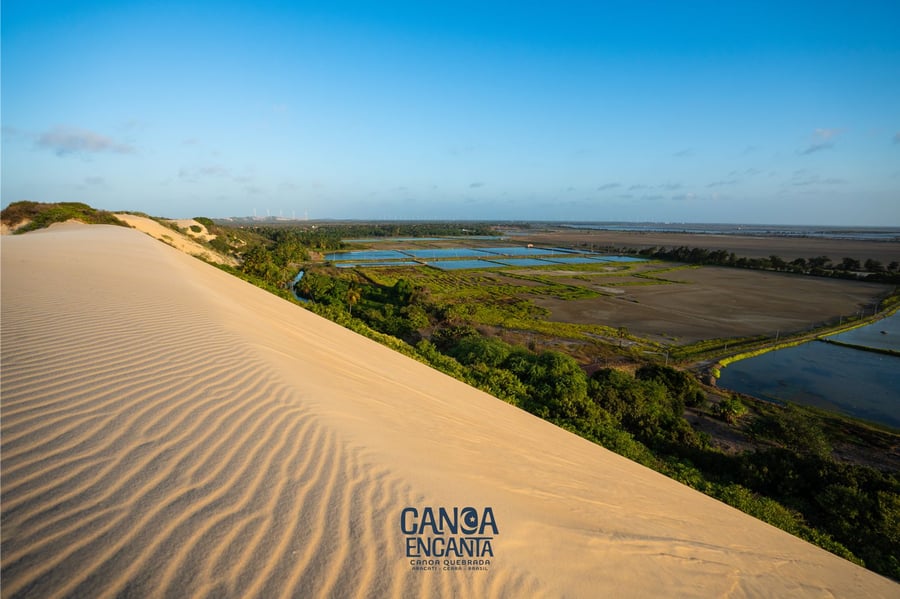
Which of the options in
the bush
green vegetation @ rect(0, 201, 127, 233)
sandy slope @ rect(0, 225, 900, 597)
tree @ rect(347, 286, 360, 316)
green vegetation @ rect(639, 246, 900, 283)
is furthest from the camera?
green vegetation @ rect(639, 246, 900, 283)

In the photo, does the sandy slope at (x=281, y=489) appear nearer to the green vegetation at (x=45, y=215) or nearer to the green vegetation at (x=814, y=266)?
the green vegetation at (x=45, y=215)

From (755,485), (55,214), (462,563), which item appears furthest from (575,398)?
(55,214)

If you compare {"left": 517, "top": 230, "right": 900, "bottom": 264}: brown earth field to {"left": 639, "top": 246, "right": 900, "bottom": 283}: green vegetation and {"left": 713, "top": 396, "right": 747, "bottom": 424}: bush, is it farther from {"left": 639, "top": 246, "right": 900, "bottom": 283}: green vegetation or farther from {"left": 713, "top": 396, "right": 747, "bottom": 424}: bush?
{"left": 713, "top": 396, "right": 747, "bottom": 424}: bush

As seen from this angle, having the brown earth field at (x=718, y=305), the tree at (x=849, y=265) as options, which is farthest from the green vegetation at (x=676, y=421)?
A: the tree at (x=849, y=265)

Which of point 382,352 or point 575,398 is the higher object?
point 382,352

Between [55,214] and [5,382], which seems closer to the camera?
[5,382]

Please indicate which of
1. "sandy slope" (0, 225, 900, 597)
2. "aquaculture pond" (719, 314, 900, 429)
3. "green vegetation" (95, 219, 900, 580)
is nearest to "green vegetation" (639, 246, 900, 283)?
"aquaculture pond" (719, 314, 900, 429)

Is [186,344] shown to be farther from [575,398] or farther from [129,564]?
[575,398]

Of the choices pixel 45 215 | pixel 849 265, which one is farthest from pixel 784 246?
pixel 45 215
